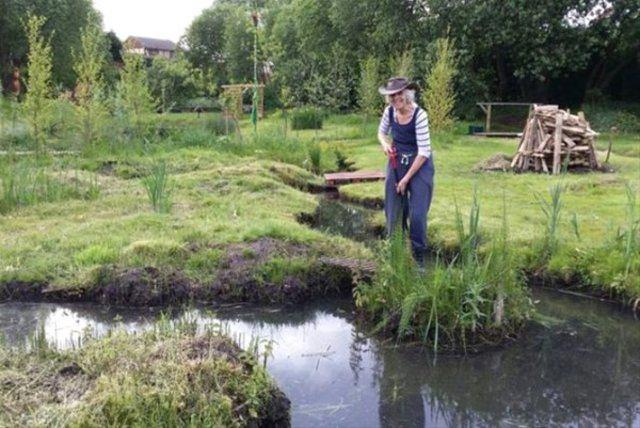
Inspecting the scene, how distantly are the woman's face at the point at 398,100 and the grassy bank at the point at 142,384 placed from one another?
2.52 metres

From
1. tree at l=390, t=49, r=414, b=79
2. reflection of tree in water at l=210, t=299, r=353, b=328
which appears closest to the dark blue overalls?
reflection of tree in water at l=210, t=299, r=353, b=328

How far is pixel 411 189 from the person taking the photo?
550 centimetres

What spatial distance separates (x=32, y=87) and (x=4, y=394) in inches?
328

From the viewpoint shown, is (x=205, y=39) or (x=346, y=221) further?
(x=205, y=39)

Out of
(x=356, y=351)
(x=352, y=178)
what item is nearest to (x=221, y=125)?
(x=352, y=178)

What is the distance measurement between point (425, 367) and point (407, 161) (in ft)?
6.11

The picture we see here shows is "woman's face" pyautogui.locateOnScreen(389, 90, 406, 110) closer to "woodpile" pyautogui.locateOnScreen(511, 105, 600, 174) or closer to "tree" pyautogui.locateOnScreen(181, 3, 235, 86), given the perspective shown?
"woodpile" pyautogui.locateOnScreen(511, 105, 600, 174)

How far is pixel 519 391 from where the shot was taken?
4152 millimetres

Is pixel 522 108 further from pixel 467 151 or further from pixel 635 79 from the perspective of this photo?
pixel 467 151

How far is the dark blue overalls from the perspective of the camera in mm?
5430

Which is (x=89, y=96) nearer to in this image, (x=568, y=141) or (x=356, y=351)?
(x=568, y=141)

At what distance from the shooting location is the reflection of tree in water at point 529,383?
12.6 feet

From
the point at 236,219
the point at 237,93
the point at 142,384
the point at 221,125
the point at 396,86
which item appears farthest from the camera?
the point at 237,93

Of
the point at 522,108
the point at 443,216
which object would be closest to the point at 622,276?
the point at 443,216
